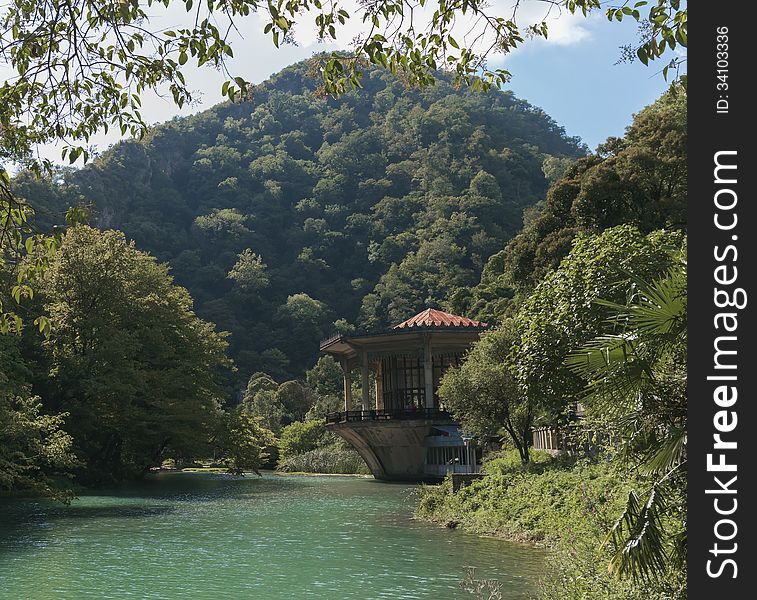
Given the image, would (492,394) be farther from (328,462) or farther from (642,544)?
(328,462)

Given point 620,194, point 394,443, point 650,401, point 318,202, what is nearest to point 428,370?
point 394,443

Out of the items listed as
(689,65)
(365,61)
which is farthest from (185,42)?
(689,65)

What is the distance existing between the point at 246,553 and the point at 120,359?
21.9 meters

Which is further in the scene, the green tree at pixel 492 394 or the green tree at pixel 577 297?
the green tree at pixel 492 394

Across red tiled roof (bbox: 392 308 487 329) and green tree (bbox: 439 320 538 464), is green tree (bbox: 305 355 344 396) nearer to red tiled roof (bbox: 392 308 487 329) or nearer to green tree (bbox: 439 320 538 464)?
red tiled roof (bbox: 392 308 487 329)

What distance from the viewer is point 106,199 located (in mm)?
99438

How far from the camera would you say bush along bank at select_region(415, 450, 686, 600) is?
27.9 feet

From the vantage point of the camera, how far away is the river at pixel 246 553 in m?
13.1

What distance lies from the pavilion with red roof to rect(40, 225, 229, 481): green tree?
7.35 meters

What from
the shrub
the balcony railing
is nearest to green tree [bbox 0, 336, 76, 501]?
the balcony railing

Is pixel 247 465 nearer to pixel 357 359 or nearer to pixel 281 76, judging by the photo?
pixel 357 359

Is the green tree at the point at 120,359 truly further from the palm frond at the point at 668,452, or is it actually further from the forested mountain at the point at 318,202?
the forested mountain at the point at 318,202

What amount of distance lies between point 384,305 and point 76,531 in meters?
67.9

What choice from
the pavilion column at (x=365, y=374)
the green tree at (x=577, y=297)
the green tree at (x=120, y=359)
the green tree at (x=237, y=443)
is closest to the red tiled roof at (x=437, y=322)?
the pavilion column at (x=365, y=374)
